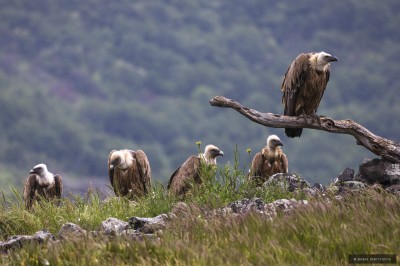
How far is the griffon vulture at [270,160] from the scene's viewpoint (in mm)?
14953

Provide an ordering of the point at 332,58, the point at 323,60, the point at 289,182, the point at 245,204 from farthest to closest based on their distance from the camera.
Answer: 1. the point at 323,60
2. the point at 332,58
3. the point at 289,182
4. the point at 245,204

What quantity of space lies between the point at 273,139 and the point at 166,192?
504 cm

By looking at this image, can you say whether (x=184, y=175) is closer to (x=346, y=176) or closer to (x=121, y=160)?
(x=121, y=160)

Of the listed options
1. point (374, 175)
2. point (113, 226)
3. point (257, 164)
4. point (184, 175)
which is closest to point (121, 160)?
point (184, 175)

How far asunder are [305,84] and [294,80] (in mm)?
208

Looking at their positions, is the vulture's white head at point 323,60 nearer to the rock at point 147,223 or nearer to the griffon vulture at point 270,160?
the griffon vulture at point 270,160

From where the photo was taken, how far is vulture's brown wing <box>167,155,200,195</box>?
12984mm

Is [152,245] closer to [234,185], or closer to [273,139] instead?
[234,185]

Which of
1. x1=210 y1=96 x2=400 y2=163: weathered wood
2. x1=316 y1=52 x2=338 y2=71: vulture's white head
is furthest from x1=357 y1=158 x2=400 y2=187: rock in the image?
x1=316 y1=52 x2=338 y2=71: vulture's white head

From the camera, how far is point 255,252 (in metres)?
6.34

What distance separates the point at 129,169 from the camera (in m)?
14.7

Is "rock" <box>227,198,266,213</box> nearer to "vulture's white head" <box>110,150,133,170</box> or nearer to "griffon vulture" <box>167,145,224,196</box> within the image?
"griffon vulture" <box>167,145,224,196</box>

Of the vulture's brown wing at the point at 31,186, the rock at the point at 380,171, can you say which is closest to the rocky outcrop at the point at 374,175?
the rock at the point at 380,171

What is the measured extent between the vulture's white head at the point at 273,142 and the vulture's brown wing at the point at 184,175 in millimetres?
2293
